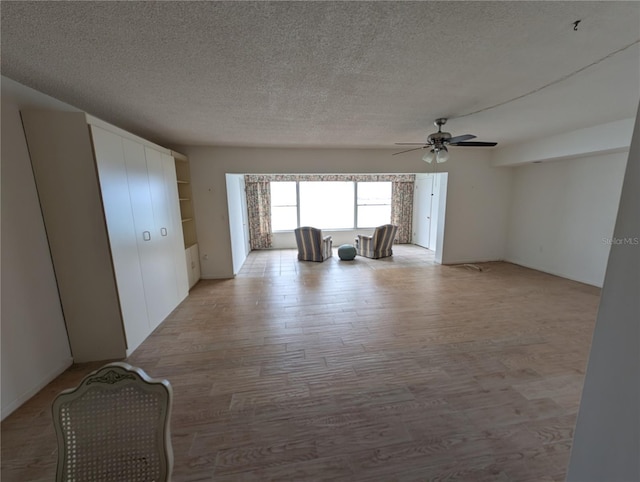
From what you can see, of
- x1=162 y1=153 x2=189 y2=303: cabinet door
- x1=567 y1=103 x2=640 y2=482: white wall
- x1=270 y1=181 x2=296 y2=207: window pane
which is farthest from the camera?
x1=270 y1=181 x2=296 y2=207: window pane

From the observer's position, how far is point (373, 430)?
5.31 ft

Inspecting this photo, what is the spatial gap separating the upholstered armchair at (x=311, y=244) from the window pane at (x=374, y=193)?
245 cm

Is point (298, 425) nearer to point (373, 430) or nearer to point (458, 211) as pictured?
point (373, 430)

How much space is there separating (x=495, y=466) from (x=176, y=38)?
9.99ft

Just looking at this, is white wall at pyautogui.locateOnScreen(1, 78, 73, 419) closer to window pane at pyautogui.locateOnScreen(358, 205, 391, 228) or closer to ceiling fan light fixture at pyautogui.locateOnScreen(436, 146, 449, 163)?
ceiling fan light fixture at pyautogui.locateOnScreen(436, 146, 449, 163)

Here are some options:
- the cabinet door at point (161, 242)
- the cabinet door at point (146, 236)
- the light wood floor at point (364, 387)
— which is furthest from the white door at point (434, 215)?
the cabinet door at point (146, 236)

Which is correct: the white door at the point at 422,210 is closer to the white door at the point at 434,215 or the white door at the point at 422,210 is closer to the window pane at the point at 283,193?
the white door at the point at 434,215

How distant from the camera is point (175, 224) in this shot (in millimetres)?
3627

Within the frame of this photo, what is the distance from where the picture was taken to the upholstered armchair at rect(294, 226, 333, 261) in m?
5.83

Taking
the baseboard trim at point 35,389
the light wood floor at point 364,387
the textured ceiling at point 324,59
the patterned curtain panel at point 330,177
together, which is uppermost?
the textured ceiling at point 324,59

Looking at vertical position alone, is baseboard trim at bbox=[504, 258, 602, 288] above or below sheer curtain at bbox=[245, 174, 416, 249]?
below

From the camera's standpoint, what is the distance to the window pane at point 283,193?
741cm

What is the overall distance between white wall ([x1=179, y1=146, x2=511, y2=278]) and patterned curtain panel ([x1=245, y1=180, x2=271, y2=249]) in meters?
2.65

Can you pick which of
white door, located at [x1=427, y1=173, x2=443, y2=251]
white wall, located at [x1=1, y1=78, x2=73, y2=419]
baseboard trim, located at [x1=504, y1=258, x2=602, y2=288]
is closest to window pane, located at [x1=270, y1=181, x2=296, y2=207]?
white door, located at [x1=427, y1=173, x2=443, y2=251]
